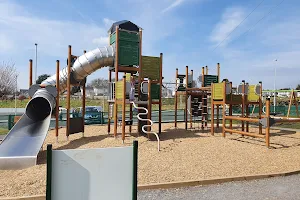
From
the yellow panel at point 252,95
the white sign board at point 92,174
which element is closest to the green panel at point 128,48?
the yellow panel at point 252,95

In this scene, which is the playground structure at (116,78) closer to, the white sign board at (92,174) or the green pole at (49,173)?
the white sign board at (92,174)

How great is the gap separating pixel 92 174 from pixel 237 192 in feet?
10.8

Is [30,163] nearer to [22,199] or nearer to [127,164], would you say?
[22,199]

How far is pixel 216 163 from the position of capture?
673 centimetres

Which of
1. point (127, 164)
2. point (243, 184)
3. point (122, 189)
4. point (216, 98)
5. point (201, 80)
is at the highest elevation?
point (201, 80)

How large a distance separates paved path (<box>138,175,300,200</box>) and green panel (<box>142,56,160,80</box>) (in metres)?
6.57

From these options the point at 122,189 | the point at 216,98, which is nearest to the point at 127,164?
the point at 122,189

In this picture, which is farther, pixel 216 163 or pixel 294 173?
pixel 216 163

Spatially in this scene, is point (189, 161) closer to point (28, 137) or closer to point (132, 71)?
point (28, 137)

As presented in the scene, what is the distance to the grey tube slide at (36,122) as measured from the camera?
6.48 meters

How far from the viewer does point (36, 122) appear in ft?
29.9

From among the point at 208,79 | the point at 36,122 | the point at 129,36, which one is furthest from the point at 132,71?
the point at 208,79

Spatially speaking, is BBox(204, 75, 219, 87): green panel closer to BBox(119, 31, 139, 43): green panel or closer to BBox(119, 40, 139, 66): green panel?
BBox(119, 40, 139, 66): green panel

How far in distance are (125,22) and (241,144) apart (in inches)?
272
